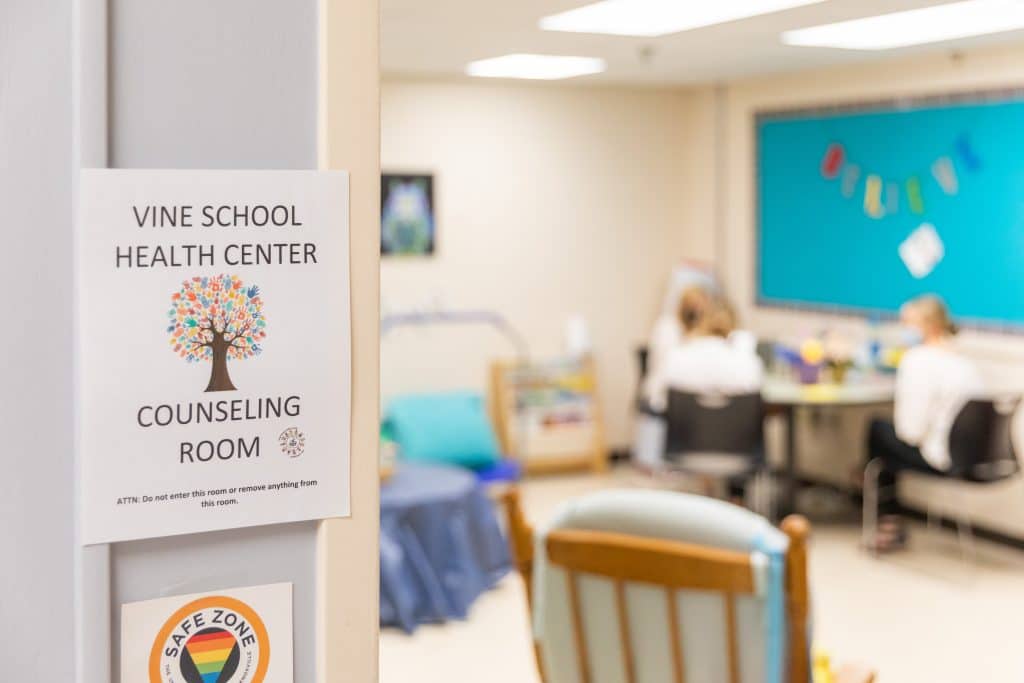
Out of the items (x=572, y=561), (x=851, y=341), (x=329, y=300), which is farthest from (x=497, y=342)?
(x=329, y=300)

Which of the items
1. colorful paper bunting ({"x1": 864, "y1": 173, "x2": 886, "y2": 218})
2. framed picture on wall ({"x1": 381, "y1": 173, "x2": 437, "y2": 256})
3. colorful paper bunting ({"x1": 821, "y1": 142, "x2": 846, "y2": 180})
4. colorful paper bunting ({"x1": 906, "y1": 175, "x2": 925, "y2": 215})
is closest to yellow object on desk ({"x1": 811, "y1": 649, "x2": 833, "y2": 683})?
colorful paper bunting ({"x1": 906, "y1": 175, "x2": 925, "y2": 215})

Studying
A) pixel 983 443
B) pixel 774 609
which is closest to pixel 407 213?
pixel 983 443

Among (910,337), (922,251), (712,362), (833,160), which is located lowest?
(712,362)

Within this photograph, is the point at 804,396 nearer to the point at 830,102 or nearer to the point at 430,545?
the point at 830,102

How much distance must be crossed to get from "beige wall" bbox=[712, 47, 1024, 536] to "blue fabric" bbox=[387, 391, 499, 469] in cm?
210

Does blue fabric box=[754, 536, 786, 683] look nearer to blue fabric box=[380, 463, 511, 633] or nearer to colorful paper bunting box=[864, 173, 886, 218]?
blue fabric box=[380, 463, 511, 633]

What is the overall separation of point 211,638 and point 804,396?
5.32 m

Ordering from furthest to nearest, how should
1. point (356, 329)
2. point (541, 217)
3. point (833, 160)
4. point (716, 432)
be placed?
point (541, 217) → point (833, 160) → point (716, 432) → point (356, 329)

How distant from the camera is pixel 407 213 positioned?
24.7ft

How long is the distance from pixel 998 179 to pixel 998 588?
2.00m

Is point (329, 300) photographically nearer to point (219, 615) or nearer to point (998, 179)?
point (219, 615)

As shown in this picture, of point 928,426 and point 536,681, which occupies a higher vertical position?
point 928,426

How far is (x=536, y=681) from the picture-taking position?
4648 millimetres

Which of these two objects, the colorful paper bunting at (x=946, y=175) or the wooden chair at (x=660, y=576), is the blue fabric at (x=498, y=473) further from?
the wooden chair at (x=660, y=576)
